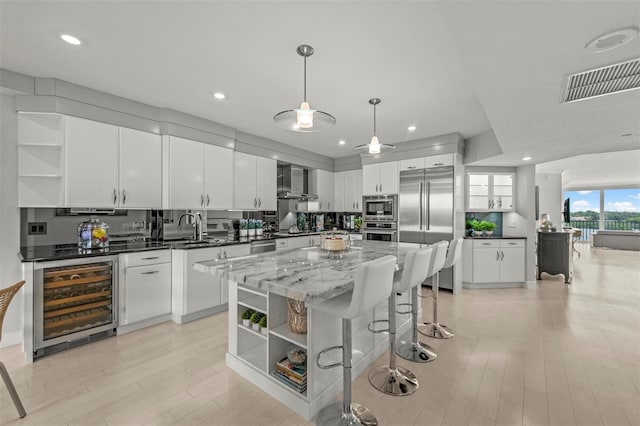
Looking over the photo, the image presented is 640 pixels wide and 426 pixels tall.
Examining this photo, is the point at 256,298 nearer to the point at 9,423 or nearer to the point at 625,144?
the point at 9,423

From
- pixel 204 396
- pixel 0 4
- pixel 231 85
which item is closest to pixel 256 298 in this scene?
pixel 204 396

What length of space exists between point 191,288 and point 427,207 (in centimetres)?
396

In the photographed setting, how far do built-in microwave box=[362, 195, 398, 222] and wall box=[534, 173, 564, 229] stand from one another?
496cm

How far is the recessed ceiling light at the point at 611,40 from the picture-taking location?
55.2 inches

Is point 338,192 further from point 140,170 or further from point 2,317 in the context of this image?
point 2,317

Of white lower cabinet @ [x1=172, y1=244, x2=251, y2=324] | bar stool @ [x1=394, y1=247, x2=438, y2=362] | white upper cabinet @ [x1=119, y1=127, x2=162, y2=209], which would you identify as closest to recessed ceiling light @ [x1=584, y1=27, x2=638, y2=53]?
bar stool @ [x1=394, y1=247, x2=438, y2=362]

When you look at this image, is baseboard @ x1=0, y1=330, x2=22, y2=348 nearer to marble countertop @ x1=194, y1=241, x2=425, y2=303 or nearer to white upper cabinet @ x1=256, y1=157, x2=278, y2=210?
marble countertop @ x1=194, y1=241, x2=425, y2=303

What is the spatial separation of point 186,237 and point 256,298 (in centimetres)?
231

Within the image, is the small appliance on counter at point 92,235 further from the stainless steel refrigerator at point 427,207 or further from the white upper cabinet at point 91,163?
the stainless steel refrigerator at point 427,207

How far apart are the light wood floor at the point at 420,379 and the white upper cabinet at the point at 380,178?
2703 mm

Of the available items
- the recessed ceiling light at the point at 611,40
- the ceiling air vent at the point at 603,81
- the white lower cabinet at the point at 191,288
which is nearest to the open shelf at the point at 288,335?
the white lower cabinet at the point at 191,288

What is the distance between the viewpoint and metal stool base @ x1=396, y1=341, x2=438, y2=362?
8.48ft

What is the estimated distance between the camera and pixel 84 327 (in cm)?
283

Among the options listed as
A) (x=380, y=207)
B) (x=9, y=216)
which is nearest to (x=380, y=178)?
(x=380, y=207)
